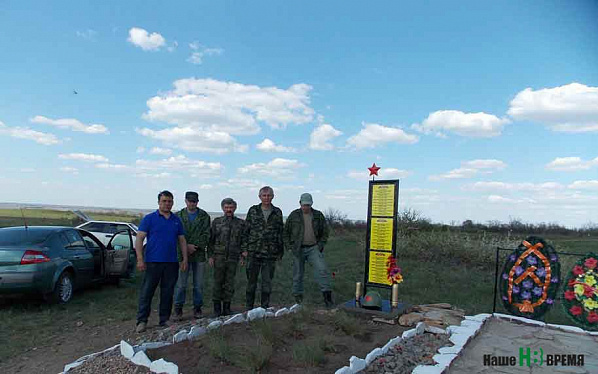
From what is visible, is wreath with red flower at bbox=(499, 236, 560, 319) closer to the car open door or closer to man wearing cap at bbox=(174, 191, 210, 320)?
man wearing cap at bbox=(174, 191, 210, 320)

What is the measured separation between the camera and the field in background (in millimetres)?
6039

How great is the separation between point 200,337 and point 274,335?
782 mm

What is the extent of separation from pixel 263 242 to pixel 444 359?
2960mm

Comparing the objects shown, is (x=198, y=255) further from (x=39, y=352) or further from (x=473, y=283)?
(x=473, y=283)

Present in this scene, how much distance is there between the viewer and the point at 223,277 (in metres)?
6.12

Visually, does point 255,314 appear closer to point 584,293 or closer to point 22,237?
point 22,237

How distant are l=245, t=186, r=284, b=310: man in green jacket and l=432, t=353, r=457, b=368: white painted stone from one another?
274 centimetres

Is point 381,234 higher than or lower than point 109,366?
higher

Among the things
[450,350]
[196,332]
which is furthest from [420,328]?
[196,332]

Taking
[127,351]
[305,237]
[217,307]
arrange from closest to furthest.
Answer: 1. [127,351]
2. [217,307]
3. [305,237]

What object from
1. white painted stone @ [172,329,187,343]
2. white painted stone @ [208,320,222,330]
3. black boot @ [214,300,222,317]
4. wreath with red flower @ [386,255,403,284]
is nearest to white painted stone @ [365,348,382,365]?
white painted stone @ [208,320,222,330]

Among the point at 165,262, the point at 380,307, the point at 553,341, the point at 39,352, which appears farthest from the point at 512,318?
the point at 39,352

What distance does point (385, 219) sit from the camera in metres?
6.85

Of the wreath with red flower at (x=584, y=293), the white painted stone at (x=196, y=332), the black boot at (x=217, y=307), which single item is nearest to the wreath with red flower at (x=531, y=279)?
the wreath with red flower at (x=584, y=293)
